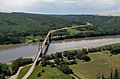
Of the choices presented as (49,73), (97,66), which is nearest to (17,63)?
(49,73)

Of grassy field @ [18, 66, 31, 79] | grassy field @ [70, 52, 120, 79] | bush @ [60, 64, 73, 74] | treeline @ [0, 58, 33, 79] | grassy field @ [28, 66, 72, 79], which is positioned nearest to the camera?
grassy field @ [28, 66, 72, 79]

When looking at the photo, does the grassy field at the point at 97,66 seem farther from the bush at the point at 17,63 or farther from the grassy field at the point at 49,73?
the bush at the point at 17,63

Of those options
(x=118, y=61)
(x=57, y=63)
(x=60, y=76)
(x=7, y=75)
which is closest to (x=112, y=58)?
(x=118, y=61)

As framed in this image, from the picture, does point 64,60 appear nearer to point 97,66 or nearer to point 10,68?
point 97,66

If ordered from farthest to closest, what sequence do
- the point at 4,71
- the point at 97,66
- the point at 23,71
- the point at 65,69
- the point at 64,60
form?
the point at 64,60
the point at 97,66
the point at 65,69
the point at 4,71
the point at 23,71

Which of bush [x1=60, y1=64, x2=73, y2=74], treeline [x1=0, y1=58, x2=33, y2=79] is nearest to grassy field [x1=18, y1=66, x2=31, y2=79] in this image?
treeline [x1=0, y1=58, x2=33, y2=79]

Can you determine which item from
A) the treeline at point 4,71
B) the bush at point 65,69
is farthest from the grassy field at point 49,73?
the treeline at point 4,71

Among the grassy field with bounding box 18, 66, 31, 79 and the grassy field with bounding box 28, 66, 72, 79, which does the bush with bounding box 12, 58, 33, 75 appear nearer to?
the grassy field with bounding box 18, 66, 31, 79

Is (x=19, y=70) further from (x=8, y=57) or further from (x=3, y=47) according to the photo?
(x=3, y=47)
